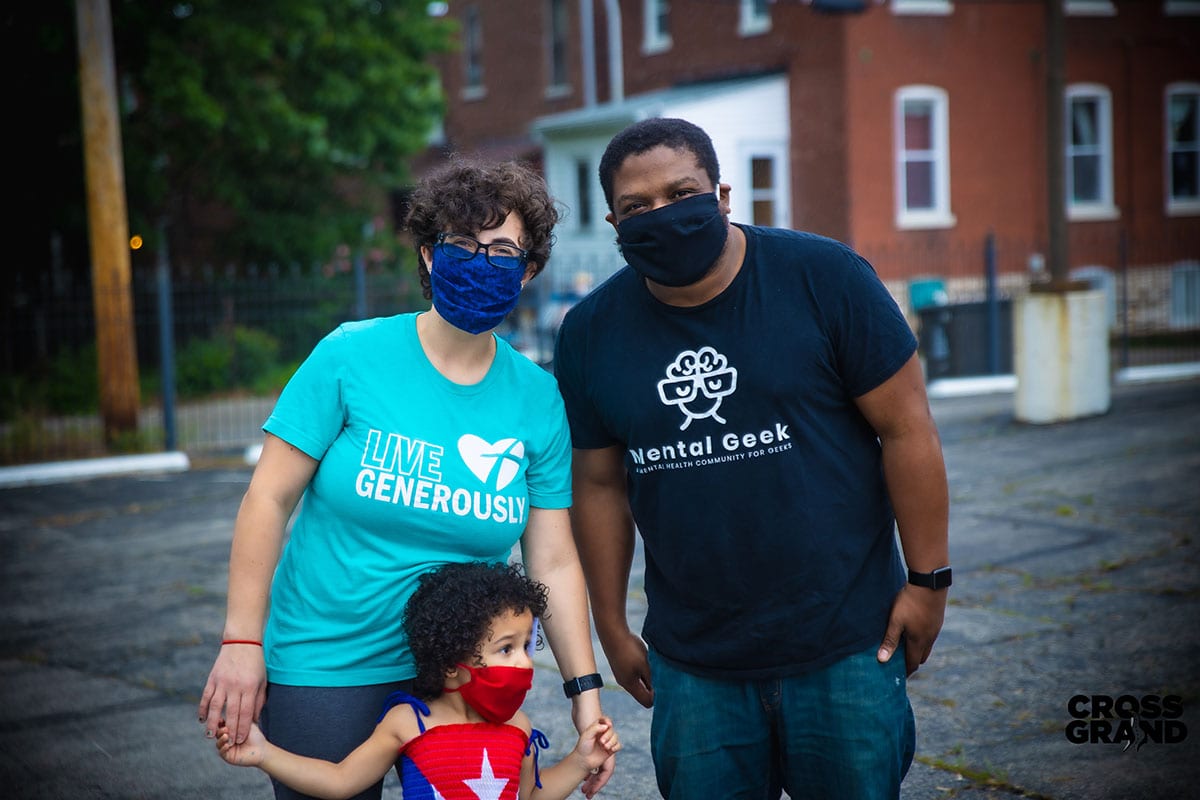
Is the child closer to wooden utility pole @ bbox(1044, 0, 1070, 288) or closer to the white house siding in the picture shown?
wooden utility pole @ bbox(1044, 0, 1070, 288)

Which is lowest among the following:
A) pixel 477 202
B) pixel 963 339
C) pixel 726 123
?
pixel 963 339

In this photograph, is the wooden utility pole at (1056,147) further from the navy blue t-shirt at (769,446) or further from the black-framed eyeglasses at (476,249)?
the black-framed eyeglasses at (476,249)

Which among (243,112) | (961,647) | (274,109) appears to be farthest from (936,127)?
(961,647)

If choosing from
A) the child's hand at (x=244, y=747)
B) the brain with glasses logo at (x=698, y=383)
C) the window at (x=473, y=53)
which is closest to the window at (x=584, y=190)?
the window at (x=473, y=53)

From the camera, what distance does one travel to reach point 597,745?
268cm

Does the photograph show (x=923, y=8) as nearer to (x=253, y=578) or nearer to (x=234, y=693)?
Result: (x=253, y=578)

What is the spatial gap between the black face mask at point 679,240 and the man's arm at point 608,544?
1.68 feet

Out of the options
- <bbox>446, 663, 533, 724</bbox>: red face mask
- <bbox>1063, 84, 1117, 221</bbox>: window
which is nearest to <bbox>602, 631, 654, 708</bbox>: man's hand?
<bbox>446, 663, 533, 724</bbox>: red face mask

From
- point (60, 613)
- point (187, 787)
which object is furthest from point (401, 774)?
point (60, 613)

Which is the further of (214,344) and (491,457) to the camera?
(214,344)

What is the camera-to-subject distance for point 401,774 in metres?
2.67

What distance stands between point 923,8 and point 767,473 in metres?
20.5

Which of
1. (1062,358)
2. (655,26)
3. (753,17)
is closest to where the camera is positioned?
Result: (1062,358)

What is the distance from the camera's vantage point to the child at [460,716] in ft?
8.25
